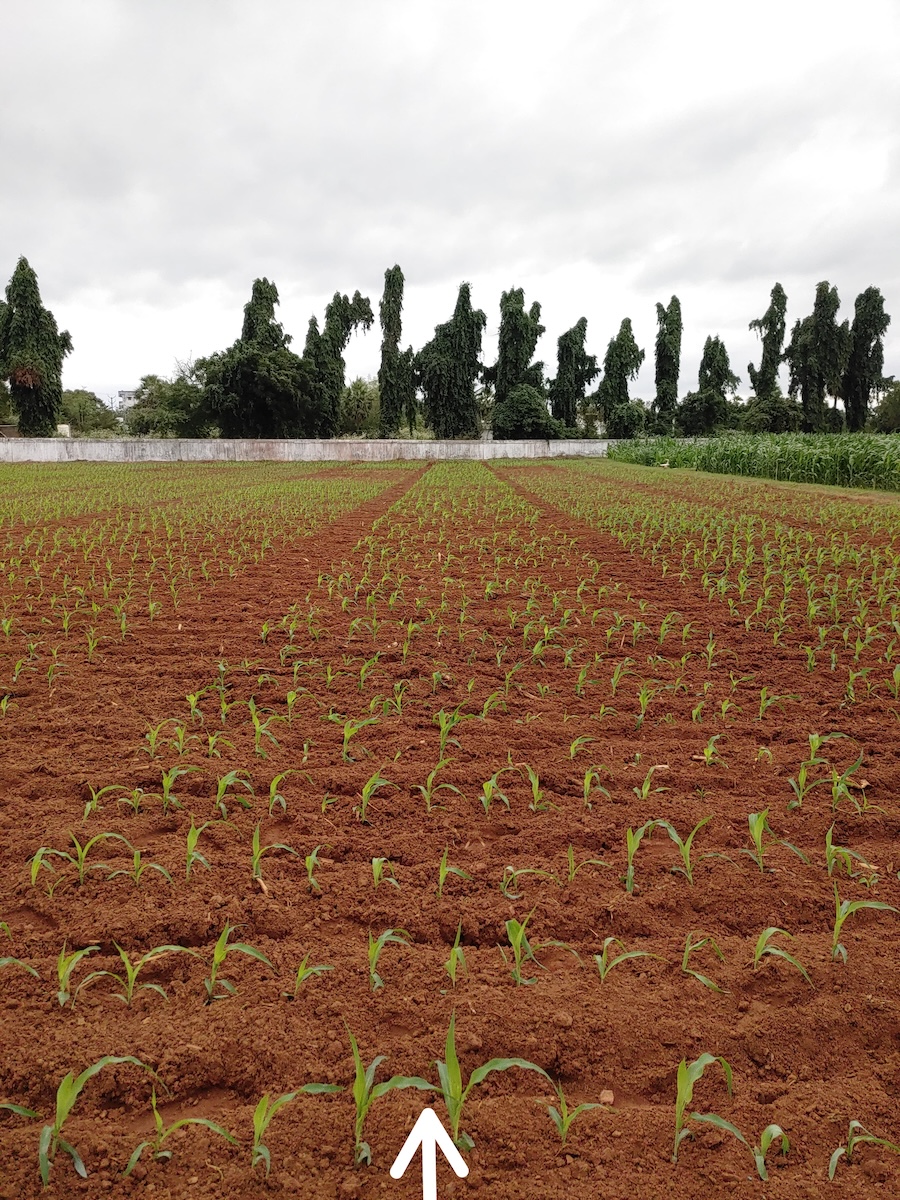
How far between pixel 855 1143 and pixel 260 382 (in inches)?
1767

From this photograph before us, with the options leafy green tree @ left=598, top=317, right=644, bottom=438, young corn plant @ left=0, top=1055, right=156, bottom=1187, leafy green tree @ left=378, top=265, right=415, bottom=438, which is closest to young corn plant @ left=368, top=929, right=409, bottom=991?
young corn plant @ left=0, top=1055, right=156, bottom=1187

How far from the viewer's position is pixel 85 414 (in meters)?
67.1

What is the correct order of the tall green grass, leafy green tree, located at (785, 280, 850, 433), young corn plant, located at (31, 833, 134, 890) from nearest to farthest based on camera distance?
young corn plant, located at (31, 833, 134, 890)
the tall green grass
leafy green tree, located at (785, 280, 850, 433)

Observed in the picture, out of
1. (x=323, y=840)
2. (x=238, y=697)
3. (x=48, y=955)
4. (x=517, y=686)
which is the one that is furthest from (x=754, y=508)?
(x=48, y=955)

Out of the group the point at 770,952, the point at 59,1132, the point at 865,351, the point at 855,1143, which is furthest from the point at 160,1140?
the point at 865,351

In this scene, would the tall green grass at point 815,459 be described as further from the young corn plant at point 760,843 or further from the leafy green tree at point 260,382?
the leafy green tree at point 260,382

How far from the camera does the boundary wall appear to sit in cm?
3722

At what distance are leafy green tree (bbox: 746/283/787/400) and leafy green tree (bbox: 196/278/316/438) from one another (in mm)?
32282

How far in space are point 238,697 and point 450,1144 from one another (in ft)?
10.1

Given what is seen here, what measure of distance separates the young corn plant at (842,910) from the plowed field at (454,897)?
10 mm

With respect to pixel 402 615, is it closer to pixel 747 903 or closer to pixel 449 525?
pixel 747 903

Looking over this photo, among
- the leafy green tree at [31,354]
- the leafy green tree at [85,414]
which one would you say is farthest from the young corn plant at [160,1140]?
the leafy green tree at [85,414]

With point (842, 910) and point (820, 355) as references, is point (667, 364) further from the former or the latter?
point (842, 910)

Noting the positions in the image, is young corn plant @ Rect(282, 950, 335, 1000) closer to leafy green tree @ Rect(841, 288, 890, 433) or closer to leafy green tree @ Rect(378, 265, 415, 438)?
leafy green tree @ Rect(378, 265, 415, 438)
